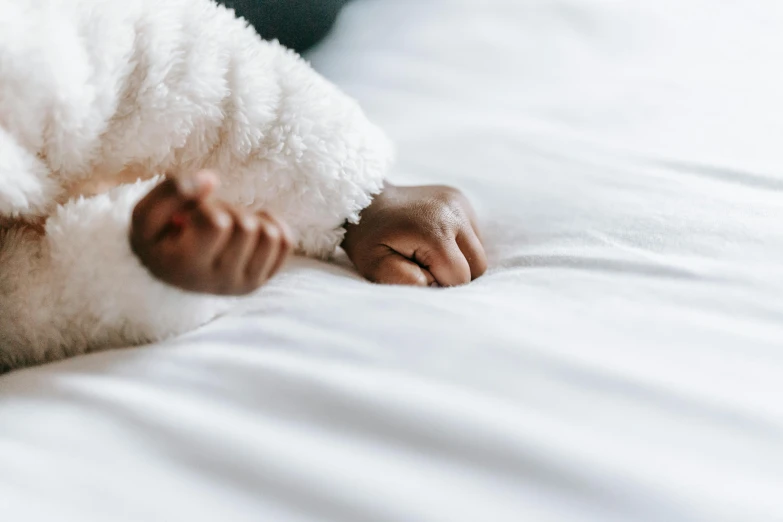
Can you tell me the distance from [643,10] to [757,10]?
0.17 metres

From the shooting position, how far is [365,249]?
0.53 meters

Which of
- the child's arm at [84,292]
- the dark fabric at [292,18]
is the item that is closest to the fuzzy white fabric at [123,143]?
the child's arm at [84,292]

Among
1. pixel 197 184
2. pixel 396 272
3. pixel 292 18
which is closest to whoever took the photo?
pixel 197 184

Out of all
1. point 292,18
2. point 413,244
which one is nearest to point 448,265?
point 413,244

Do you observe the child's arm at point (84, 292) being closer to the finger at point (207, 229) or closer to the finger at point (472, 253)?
the finger at point (207, 229)

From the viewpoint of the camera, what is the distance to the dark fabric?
0.69 m

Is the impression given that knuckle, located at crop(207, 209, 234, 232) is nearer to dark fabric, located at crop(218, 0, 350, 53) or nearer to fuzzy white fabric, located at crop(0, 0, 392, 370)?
fuzzy white fabric, located at crop(0, 0, 392, 370)

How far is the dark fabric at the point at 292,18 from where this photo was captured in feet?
2.26

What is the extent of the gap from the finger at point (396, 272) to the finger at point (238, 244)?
0.54 feet

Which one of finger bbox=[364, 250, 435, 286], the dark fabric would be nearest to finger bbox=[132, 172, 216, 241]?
finger bbox=[364, 250, 435, 286]

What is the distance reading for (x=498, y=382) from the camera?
37cm

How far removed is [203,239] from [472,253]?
0.26 m

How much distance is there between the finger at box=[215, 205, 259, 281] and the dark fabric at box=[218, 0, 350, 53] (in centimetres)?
37

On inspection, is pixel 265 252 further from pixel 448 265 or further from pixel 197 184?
pixel 448 265
